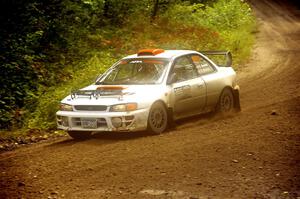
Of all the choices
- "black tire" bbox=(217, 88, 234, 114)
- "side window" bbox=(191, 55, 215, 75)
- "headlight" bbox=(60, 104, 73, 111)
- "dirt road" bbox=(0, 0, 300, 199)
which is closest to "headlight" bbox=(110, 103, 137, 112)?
"dirt road" bbox=(0, 0, 300, 199)

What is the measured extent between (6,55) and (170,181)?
328 inches

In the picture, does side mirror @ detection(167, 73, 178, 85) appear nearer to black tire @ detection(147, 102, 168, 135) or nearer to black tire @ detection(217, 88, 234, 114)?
black tire @ detection(147, 102, 168, 135)

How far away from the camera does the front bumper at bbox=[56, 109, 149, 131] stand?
9.43 m

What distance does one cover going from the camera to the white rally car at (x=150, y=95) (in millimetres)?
9516

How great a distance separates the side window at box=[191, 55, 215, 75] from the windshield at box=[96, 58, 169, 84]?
838 millimetres

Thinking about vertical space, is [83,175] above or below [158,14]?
below

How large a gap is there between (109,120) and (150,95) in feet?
2.90

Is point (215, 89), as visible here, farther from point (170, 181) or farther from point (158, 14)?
point (158, 14)

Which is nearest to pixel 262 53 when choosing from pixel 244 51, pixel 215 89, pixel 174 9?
pixel 244 51

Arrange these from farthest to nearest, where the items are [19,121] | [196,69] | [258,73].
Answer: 1. [258,73]
2. [19,121]
3. [196,69]

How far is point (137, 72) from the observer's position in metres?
10.8

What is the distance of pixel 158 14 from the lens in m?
23.7

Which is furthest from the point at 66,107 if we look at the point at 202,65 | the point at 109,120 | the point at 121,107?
the point at 202,65

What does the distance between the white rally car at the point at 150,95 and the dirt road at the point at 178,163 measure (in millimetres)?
313
